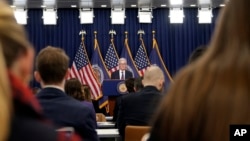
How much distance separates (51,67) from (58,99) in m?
0.20

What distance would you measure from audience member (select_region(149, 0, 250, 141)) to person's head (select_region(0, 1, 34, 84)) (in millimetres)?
440

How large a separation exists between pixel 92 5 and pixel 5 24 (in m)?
11.9

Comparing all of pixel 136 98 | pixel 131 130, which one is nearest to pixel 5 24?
pixel 131 130

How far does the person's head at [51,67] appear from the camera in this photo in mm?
3016

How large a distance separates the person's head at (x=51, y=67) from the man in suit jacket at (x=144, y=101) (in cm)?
179

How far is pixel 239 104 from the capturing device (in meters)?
1.33

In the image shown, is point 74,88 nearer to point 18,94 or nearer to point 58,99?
point 58,99

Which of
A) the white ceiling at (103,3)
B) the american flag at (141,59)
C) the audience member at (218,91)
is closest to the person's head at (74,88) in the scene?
the audience member at (218,91)

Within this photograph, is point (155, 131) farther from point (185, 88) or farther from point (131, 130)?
point (131, 130)

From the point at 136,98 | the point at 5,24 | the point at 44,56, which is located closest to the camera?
the point at 5,24

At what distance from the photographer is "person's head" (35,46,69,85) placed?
302 cm

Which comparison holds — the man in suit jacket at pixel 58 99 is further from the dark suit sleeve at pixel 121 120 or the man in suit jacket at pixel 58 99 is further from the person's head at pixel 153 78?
the dark suit sleeve at pixel 121 120

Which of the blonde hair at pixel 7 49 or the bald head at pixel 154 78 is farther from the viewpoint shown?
the bald head at pixel 154 78

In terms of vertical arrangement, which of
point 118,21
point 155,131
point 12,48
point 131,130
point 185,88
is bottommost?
point 131,130
